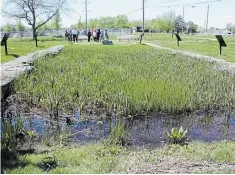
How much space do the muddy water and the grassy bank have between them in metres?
0.59

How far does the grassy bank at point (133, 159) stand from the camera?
4.64 meters

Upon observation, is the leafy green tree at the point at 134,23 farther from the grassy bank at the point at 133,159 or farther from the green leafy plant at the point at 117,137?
the grassy bank at the point at 133,159

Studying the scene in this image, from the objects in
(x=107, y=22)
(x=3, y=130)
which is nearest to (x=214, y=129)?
(x=3, y=130)

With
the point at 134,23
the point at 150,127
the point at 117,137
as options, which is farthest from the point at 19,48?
the point at 134,23

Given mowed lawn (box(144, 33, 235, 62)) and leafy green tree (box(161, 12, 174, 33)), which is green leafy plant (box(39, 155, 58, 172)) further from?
leafy green tree (box(161, 12, 174, 33))

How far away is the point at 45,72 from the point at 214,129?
19.3 feet

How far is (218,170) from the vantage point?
4.59 metres

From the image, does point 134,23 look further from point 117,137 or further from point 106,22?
point 117,137

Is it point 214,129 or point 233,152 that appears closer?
point 233,152

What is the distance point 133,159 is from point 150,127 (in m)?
2.07

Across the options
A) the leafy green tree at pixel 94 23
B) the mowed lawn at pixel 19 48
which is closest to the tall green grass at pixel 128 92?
the mowed lawn at pixel 19 48

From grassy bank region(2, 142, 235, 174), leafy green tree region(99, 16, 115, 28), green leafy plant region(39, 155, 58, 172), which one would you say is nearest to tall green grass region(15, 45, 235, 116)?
grassy bank region(2, 142, 235, 174)

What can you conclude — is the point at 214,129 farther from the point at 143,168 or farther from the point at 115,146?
the point at 143,168

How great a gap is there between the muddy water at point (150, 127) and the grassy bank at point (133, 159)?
1.93 feet
